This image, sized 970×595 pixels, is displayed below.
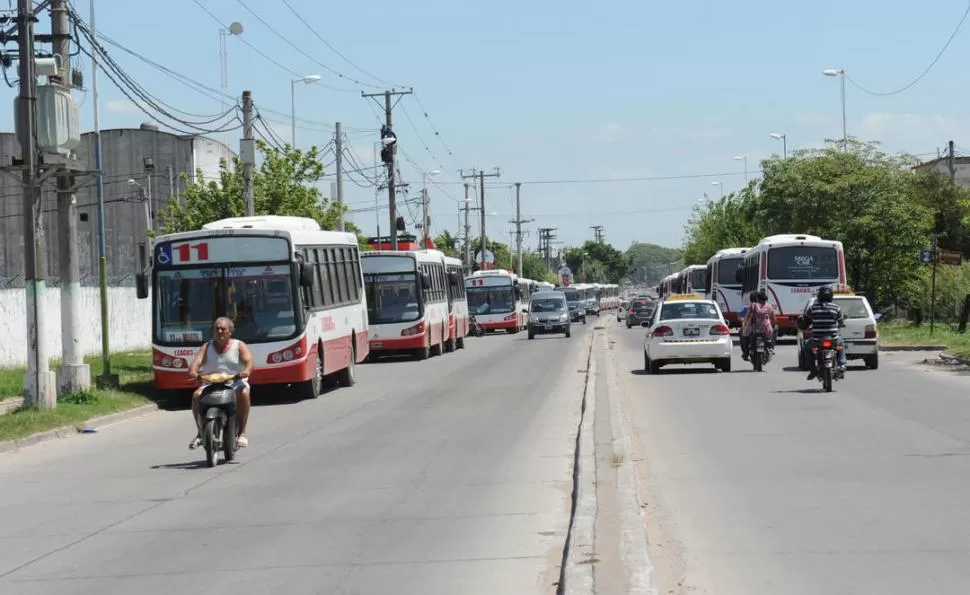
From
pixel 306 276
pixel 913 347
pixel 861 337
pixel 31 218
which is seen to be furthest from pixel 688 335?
pixel 31 218

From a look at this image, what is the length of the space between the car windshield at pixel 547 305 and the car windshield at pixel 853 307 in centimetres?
2792

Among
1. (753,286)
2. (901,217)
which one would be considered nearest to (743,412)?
(753,286)

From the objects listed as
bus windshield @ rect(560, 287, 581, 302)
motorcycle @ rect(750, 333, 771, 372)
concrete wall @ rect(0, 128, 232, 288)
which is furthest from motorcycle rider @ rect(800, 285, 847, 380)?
bus windshield @ rect(560, 287, 581, 302)

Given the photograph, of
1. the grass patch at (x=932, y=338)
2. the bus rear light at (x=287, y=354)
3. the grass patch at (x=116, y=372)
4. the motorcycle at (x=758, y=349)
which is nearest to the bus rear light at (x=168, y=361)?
the bus rear light at (x=287, y=354)

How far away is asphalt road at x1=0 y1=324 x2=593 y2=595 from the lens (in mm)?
8617

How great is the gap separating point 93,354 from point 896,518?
101ft

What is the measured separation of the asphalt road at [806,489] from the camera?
26.5 feet

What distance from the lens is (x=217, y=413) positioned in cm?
1491

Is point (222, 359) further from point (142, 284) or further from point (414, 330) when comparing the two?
point (414, 330)

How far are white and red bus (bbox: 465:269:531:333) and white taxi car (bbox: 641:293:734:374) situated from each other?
35141 mm

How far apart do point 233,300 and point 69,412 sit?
4.36 meters

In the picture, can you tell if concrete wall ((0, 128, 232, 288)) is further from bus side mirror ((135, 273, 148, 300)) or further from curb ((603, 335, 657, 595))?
curb ((603, 335, 657, 595))

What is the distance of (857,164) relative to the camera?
196 ft

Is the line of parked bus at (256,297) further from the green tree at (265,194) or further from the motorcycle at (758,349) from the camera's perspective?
the green tree at (265,194)
